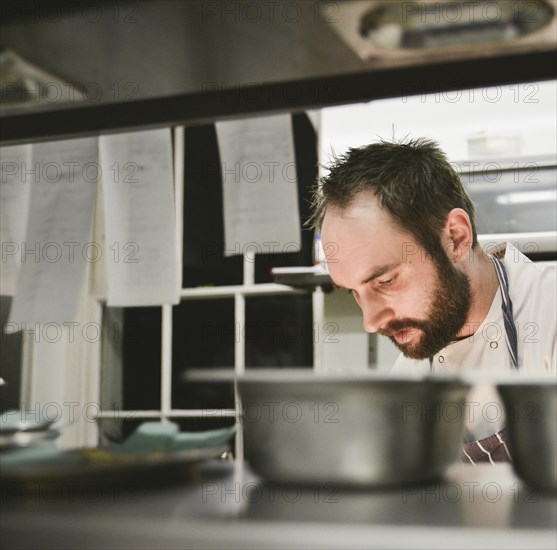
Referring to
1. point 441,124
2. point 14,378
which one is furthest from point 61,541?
point 441,124

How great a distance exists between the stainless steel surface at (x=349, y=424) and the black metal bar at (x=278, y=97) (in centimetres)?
34

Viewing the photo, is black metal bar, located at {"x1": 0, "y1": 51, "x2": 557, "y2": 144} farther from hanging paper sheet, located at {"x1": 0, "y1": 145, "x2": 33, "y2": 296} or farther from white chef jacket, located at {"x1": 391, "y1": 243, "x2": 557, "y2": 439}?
white chef jacket, located at {"x1": 391, "y1": 243, "x2": 557, "y2": 439}

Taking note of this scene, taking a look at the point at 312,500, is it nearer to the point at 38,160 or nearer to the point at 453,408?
the point at 453,408

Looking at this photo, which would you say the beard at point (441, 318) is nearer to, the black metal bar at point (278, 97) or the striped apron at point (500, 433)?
the striped apron at point (500, 433)

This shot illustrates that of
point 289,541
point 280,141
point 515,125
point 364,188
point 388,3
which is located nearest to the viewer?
point 289,541

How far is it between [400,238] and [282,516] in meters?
0.51

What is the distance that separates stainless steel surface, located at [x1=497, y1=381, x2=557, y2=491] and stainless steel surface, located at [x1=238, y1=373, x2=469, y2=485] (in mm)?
36

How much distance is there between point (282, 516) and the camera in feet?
1.45

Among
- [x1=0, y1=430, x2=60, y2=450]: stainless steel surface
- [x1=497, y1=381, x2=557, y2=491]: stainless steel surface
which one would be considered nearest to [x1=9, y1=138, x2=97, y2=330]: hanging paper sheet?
[x1=0, y1=430, x2=60, y2=450]: stainless steel surface

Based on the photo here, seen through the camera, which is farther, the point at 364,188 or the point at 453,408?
the point at 364,188

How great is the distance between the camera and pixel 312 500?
48cm

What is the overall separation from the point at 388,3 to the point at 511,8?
11 cm

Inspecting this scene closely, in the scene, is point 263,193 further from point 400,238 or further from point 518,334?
point 518,334

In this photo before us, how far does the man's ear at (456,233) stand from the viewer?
37.8 inches
